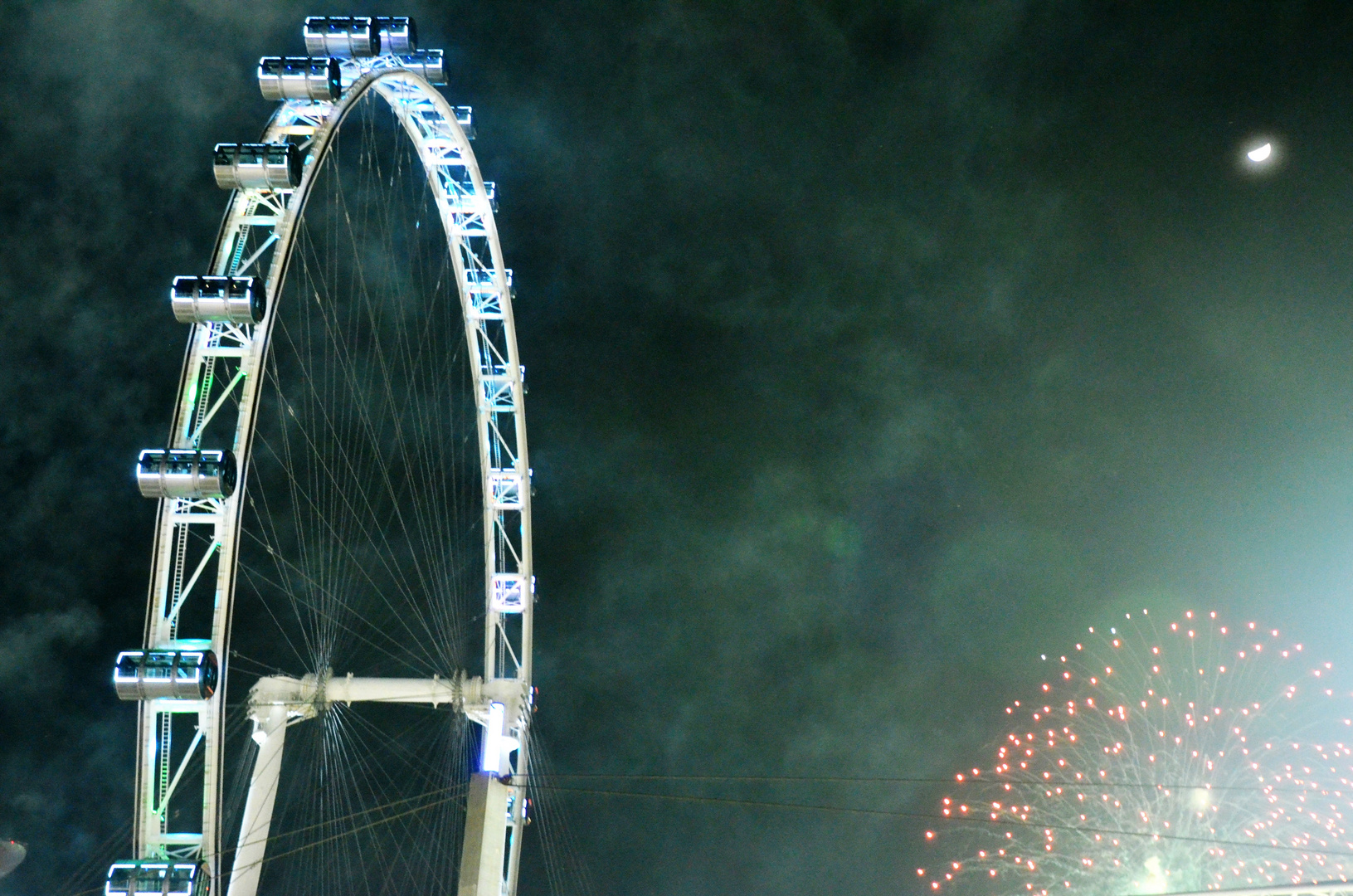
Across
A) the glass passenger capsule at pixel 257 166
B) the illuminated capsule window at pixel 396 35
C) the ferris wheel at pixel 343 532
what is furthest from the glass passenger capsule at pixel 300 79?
the illuminated capsule window at pixel 396 35

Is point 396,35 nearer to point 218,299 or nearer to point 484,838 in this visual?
point 218,299

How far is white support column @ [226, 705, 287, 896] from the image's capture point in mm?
20406

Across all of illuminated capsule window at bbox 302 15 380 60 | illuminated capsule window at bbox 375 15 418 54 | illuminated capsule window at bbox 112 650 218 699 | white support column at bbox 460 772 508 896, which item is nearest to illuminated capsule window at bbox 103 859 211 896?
illuminated capsule window at bbox 112 650 218 699

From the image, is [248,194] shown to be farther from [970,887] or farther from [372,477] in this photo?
[970,887]

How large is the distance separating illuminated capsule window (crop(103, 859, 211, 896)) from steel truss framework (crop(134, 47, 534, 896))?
Result: 1.74 feet

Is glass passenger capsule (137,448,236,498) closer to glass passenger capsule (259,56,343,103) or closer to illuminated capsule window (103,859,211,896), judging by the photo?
illuminated capsule window (103,859,211,896)

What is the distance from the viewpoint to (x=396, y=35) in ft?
71.8

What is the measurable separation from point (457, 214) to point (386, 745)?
1477 cm

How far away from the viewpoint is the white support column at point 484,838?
22.7m

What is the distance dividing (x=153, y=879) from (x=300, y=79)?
41.2 ft

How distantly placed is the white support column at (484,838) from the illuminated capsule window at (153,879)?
325 inches

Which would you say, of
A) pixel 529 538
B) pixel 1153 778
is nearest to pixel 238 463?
pixel 529 538

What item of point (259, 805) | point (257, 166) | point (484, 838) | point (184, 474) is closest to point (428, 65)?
point (257, 166)

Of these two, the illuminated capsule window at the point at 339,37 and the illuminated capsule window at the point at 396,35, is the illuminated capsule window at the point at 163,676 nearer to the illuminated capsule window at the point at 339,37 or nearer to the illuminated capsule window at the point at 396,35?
the illuminated capsule window at the point at 339,37
